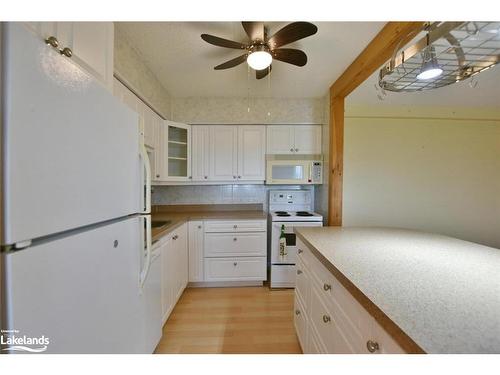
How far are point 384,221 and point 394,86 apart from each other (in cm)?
246

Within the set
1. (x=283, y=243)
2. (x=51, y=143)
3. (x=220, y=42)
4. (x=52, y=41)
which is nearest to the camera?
(x=51, y=143)

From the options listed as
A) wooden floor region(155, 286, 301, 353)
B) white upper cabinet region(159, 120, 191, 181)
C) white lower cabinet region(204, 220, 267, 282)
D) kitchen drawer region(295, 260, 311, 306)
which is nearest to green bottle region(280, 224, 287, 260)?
white lower cabinet region(204, 220, 267, 282)

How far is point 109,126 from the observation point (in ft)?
2.50

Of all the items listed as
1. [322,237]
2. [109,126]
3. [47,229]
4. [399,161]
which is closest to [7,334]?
[47,229]

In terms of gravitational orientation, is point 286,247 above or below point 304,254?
below

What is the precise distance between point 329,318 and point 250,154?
214 cm

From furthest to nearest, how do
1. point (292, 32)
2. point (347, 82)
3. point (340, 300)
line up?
point (347, 82), point (292, 32), point (340, 300)

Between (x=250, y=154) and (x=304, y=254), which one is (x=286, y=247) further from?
(x=250, y=154)

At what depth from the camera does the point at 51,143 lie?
0.53m

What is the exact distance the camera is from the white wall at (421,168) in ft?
10.2

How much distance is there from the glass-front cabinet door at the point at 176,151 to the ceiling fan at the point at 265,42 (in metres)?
1.22

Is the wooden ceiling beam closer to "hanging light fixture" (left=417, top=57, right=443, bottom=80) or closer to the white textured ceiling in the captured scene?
the white textured ceiling

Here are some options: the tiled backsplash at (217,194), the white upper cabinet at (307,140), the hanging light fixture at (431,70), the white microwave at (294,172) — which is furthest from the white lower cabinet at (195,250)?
the hanging light fixture at (431,70)

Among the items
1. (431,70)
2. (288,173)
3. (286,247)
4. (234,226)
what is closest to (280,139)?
(288,173)
